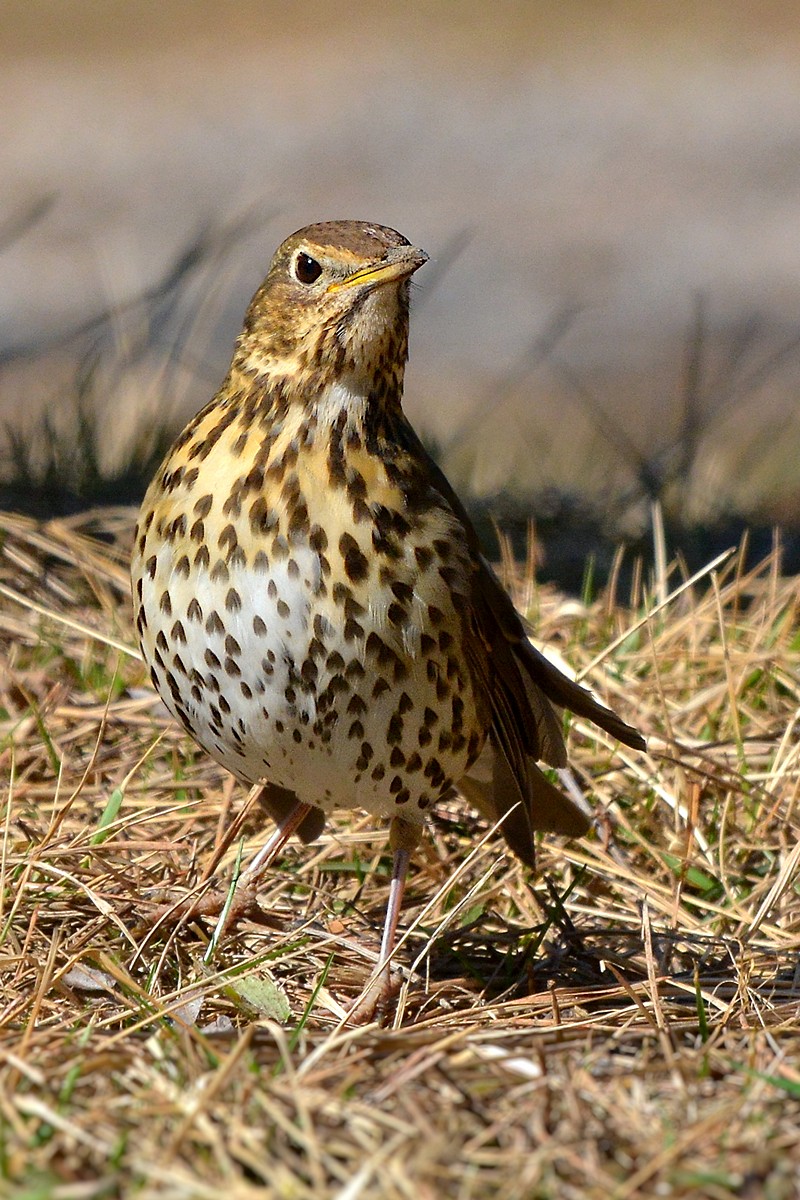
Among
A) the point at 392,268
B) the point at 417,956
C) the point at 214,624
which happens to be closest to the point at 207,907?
the point at 417,956

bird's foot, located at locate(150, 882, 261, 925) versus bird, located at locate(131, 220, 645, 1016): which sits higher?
bird, located at locate(131, 220, 645, 1016)

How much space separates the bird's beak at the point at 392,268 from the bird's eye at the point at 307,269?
82 millimetres

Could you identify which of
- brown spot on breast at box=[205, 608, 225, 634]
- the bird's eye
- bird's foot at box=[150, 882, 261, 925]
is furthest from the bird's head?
bird's foot at box=[150, 882, 261, 925]

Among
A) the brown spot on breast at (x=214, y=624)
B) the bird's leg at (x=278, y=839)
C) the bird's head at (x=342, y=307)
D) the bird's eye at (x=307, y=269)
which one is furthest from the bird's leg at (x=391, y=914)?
the bird's eye at (x=307, y=269)

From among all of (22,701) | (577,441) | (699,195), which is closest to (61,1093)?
(22,701)

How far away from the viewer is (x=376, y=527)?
11.1 ft

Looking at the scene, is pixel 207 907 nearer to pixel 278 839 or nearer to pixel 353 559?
pixel 278 839

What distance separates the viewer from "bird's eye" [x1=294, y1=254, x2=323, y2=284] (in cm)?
345

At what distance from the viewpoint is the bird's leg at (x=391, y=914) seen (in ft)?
11.6

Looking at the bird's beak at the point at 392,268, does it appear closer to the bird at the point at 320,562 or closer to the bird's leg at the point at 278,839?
the bird at the point at 320,562

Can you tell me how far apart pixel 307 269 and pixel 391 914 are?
1.42m

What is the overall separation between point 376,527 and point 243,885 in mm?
1065

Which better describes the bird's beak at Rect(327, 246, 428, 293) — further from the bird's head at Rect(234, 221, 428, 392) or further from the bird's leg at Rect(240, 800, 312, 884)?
the bird's leg at Rect(240, 800, 312, 884)

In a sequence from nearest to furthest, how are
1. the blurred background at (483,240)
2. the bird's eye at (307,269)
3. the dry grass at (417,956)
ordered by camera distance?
1. the dry grass at (417,956)
2. the bird's eye at (307,269)
3. the blurred background at (483,240)
